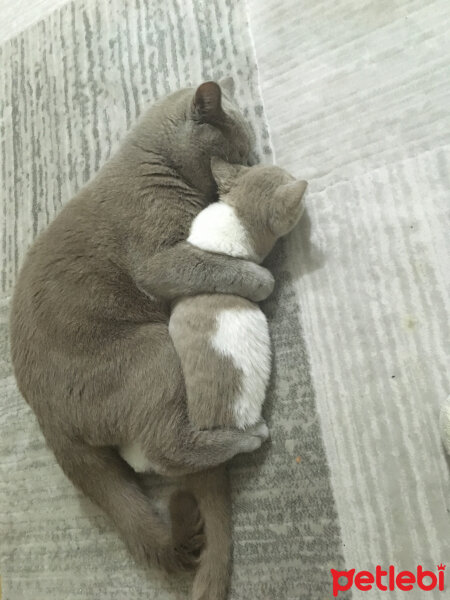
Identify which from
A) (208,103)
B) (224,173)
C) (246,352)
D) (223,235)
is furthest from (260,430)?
(208,103)

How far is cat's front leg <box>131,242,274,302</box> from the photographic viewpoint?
0.98 metres

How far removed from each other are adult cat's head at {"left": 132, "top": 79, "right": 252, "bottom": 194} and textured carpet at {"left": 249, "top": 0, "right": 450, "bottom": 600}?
0.38 feet

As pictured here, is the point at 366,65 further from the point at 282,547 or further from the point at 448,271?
the point at 282,547

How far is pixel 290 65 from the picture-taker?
116cm

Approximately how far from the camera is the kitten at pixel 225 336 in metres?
0.91

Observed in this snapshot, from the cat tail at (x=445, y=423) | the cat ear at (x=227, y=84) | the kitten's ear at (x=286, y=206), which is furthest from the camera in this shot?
the cat ear at (x=227, y=84)

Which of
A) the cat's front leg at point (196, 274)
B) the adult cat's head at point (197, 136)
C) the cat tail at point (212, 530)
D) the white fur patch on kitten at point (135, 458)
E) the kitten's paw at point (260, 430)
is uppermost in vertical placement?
the adult cat's head at point (197, 136)

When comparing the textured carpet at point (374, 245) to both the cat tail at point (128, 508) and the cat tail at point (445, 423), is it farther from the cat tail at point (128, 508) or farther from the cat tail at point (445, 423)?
the cat tail at point (128, 508)

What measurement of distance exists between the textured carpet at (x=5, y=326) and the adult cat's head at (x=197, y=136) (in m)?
0.10

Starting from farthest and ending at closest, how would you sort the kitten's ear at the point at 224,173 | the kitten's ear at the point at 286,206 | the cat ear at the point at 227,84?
1. the cat ear at the point at 227,84
2. the kitten's ear at the point at 224,173
3. the kitten's ear at the point at 286,206

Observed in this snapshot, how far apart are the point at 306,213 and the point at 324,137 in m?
0.18

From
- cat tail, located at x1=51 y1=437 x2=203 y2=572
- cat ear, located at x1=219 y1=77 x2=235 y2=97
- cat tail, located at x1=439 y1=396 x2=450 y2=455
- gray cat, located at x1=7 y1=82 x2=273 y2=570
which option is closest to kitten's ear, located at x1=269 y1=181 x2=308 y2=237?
gray cat, located at x1=7 y1=82 x2=273 y2=570

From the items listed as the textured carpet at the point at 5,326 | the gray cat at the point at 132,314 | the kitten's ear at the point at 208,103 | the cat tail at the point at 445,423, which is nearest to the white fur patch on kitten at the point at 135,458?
the gray cat at the point at 132,314

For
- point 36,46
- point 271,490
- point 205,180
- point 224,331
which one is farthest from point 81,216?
point 36,46
